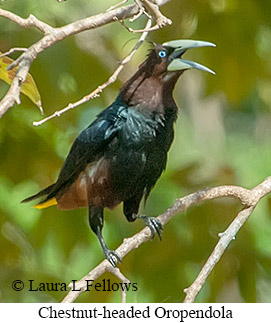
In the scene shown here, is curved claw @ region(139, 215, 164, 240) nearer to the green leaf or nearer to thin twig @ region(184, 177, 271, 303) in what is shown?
thin twig @ region(184, 177, 271, 303)

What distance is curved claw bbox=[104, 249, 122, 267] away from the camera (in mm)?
832

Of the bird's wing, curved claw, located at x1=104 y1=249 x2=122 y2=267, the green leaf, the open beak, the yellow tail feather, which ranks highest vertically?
the open beak

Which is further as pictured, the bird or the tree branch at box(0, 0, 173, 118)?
the bird

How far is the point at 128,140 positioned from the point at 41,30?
20cm

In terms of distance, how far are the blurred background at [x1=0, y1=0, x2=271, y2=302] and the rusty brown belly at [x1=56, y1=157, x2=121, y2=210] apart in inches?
0.7

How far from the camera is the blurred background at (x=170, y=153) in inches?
33.9

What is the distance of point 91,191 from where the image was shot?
838mm

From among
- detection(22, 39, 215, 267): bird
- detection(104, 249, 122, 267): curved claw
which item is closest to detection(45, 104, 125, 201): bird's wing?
detection(22, 39, 215, 267): bird

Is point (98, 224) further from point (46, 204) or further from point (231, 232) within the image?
point (231, 232)

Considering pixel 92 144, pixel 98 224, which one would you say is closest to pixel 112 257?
pixel 98 224
